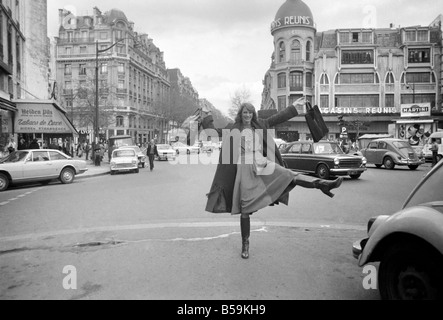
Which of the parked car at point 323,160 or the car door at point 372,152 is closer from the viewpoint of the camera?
the parked car at point 323,160

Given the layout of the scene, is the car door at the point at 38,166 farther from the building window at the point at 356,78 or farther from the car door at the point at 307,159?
the building window at the point at 356,78

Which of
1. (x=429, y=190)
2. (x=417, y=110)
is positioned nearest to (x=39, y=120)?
(x=429, y=190)

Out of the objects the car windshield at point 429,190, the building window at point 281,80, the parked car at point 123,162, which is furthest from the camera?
the building window at point 281,80

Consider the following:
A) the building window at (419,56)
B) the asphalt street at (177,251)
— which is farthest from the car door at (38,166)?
the building window at (419,56)

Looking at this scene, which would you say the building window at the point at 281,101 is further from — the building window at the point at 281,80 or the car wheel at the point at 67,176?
the car wheel at the point at 67,176

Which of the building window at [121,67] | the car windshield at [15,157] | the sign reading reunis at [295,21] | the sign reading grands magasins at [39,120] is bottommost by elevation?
the car windshield at [15,157]

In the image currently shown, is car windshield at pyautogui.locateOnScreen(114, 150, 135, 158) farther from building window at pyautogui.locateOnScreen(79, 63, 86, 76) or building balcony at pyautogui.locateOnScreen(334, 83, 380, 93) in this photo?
building window at pyautogui.locateOnScreen(79, 63, 86, 76)

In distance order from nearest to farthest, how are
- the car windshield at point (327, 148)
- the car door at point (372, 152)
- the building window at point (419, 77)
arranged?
the car windshield at point (327, 148) → the car door at point (372, 152) → the building window at point (419, 77)

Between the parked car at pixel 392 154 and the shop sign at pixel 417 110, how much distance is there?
24.1 meters

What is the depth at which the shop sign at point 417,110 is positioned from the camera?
40.4 metres

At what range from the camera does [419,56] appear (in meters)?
54.0

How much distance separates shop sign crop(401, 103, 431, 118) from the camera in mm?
40438

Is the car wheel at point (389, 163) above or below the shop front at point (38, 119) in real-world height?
below

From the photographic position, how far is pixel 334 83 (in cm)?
5425
